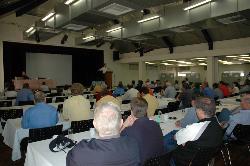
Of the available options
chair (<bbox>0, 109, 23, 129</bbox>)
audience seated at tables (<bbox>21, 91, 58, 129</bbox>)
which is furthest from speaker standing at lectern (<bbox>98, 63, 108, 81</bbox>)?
audience seated at tables (<bbox>21, 91, 58, 129</bbox>)

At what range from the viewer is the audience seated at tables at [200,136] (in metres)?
2.36

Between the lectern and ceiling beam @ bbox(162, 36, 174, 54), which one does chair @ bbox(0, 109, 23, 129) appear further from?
the lectern

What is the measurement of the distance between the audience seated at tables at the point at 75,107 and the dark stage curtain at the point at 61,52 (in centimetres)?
986

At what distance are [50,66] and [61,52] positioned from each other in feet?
3.61

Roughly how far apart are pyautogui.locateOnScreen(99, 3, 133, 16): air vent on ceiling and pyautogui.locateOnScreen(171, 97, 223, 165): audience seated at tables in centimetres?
380

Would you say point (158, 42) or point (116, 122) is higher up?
point (158, 42)

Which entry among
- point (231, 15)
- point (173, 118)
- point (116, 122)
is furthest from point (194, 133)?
point (231, 15)

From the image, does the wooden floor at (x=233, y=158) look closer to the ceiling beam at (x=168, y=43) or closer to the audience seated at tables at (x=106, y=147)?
the audience seated at tables at (x=106, y=147)

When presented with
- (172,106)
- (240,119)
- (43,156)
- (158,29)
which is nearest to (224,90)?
(158,29)

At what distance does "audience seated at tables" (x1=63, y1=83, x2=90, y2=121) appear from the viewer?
4.25 meters

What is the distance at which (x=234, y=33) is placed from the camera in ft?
36.6

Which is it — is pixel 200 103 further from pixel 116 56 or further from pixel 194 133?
pixel 116 56

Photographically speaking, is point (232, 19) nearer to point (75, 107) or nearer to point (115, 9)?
point (115, 9)

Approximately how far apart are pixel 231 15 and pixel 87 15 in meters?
3.84
